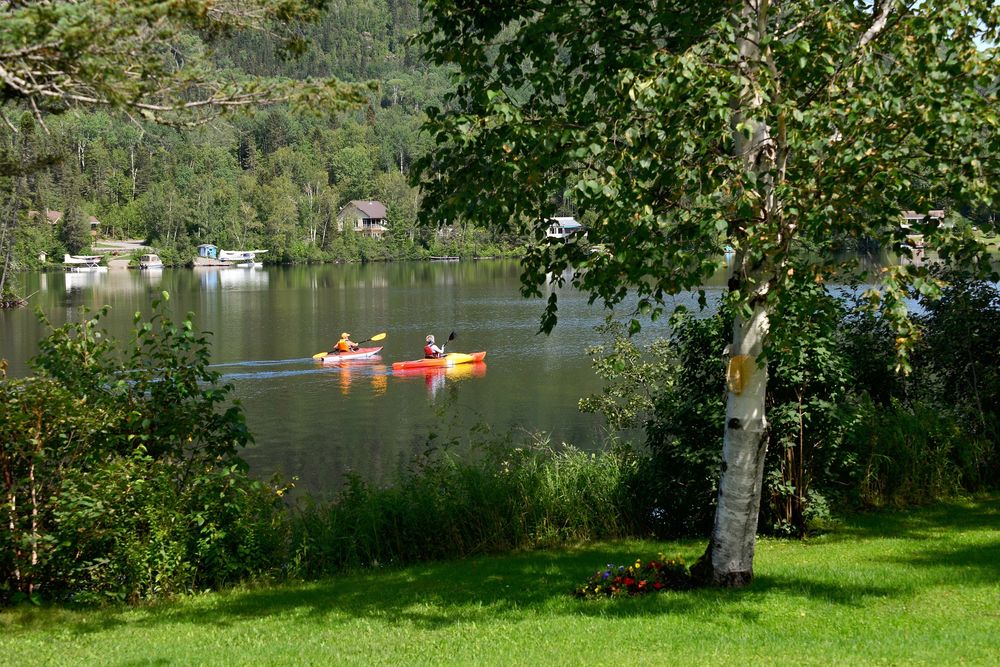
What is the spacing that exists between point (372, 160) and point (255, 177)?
2162 cm

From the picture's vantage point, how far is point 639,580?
8.17m

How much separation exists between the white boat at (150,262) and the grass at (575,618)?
106140 millimetres

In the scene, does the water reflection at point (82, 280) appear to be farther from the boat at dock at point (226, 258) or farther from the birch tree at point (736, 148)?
the birch tree at point (736, 148)

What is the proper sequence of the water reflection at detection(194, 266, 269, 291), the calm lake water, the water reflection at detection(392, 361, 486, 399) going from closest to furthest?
the calm lake water
the water reflection at detection(392, 361, 486, 399)
the water reflection at detection(194, 266, 269, 291)

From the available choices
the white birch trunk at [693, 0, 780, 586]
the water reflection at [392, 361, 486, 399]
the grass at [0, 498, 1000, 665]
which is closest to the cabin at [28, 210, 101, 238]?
the water reflection at [392, 361, 486, 399]

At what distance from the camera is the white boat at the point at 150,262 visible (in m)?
109

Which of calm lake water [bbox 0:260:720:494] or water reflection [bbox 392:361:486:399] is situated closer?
calm lake water [bbox 0:260:720:494]

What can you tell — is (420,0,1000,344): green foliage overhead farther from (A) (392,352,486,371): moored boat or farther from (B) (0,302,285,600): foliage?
(A) (392,352,486,371): moored boat

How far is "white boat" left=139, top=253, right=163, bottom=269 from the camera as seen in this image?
359 ft

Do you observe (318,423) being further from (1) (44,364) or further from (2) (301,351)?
(1) (44,364)

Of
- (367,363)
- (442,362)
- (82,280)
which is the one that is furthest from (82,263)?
(442,362)

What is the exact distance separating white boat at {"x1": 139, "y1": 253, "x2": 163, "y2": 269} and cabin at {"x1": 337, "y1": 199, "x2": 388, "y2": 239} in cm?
2390

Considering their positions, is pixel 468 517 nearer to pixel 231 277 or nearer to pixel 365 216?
pixel 231 277

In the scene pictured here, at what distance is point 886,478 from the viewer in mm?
12227
